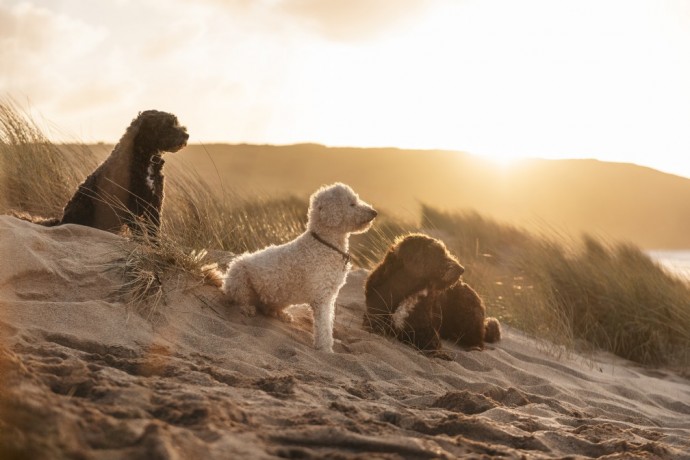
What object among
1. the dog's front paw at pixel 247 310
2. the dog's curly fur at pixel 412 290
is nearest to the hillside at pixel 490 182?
the dog's curly fur at pixel 412 290

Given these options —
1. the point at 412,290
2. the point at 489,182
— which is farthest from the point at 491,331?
the point at 489,182

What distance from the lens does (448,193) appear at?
2072 inches

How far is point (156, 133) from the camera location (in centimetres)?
665

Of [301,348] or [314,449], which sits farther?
[301,348]

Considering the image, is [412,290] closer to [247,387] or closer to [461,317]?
[461,317]

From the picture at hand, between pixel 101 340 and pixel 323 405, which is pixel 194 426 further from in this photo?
pixel 101 340

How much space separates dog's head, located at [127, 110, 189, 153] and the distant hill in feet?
118

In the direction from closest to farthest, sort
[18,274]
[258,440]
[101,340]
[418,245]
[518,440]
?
[258,440], [518,440], [101,340], [18,274], [418,245]

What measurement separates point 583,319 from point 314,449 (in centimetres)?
633

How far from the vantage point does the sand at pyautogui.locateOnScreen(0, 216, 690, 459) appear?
2.76 metres

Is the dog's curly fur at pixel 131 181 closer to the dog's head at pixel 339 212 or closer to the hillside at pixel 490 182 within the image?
the dog's head at pixel 339 212

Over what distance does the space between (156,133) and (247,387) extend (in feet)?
11.6

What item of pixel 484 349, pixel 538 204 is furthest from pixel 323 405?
pixel 538 204

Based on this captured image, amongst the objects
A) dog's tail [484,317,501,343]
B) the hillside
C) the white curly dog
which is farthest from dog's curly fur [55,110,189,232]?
the hillside
